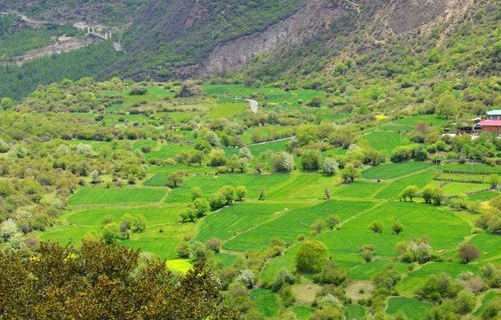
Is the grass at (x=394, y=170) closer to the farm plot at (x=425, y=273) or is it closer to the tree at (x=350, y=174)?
the tree at (x=350, y=174)

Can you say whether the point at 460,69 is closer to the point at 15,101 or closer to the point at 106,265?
the point at 15,101

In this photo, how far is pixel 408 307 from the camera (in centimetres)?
5625

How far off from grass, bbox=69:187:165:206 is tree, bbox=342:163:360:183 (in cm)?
1814

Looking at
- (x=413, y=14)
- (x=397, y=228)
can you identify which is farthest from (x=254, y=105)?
(x=397, y=228)

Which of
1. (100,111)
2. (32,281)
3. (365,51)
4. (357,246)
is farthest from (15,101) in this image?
(32,281)

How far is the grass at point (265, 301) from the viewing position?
58625mm

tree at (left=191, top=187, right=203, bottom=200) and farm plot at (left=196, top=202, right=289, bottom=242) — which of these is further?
→ tree at (left=191, top=187, right=203, bottom=200)

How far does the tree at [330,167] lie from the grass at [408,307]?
38.6 metres

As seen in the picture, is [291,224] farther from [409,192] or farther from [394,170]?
[394,170]

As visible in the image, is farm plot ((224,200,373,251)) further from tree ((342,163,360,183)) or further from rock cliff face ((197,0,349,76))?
rock cliff face ((197,0,349,76))

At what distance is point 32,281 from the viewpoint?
34688 millimetres

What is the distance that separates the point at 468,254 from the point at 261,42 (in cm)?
12397

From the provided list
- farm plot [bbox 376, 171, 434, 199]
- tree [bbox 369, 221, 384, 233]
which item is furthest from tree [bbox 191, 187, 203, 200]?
tree [bbox 369, 221, 384, 233]

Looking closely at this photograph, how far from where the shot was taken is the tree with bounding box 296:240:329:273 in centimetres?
6500
